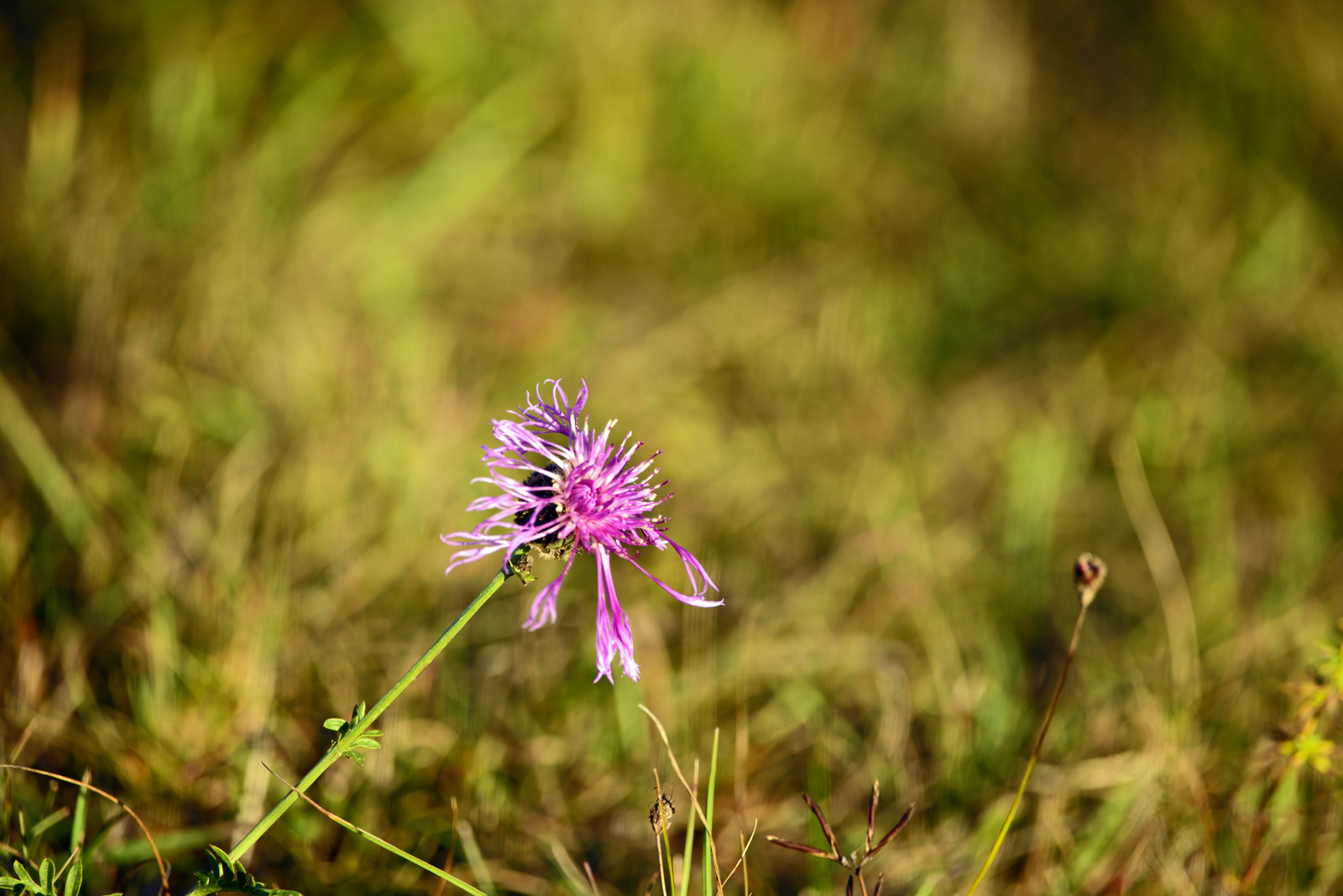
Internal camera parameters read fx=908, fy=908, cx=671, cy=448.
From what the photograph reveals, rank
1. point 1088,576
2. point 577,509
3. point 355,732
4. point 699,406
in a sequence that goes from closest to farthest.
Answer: point 355,732
point 577,509
point 1088,576
point 699,406

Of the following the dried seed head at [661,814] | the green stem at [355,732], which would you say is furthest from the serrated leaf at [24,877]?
the dried seed head at [661,814]

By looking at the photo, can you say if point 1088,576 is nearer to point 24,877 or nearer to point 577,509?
point 577,509

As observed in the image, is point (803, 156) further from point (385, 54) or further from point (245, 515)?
point (245, 515)

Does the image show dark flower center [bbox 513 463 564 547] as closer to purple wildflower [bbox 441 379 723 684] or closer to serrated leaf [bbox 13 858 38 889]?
purple wildflower [bbox 441 379 723 684]

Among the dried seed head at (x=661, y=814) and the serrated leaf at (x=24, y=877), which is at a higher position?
the dried seed head at (x=661, y=814)

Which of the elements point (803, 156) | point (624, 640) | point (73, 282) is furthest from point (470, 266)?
point (624, 640)

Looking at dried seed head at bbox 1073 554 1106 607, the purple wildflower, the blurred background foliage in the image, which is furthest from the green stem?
dried seed head at bbox 1073 554 1106 607

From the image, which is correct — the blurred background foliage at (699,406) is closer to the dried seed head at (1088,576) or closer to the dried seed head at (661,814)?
the dried seed head at (661,814)

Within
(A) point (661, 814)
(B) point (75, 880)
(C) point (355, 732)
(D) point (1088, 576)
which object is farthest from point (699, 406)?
(B) point (75, 880)
